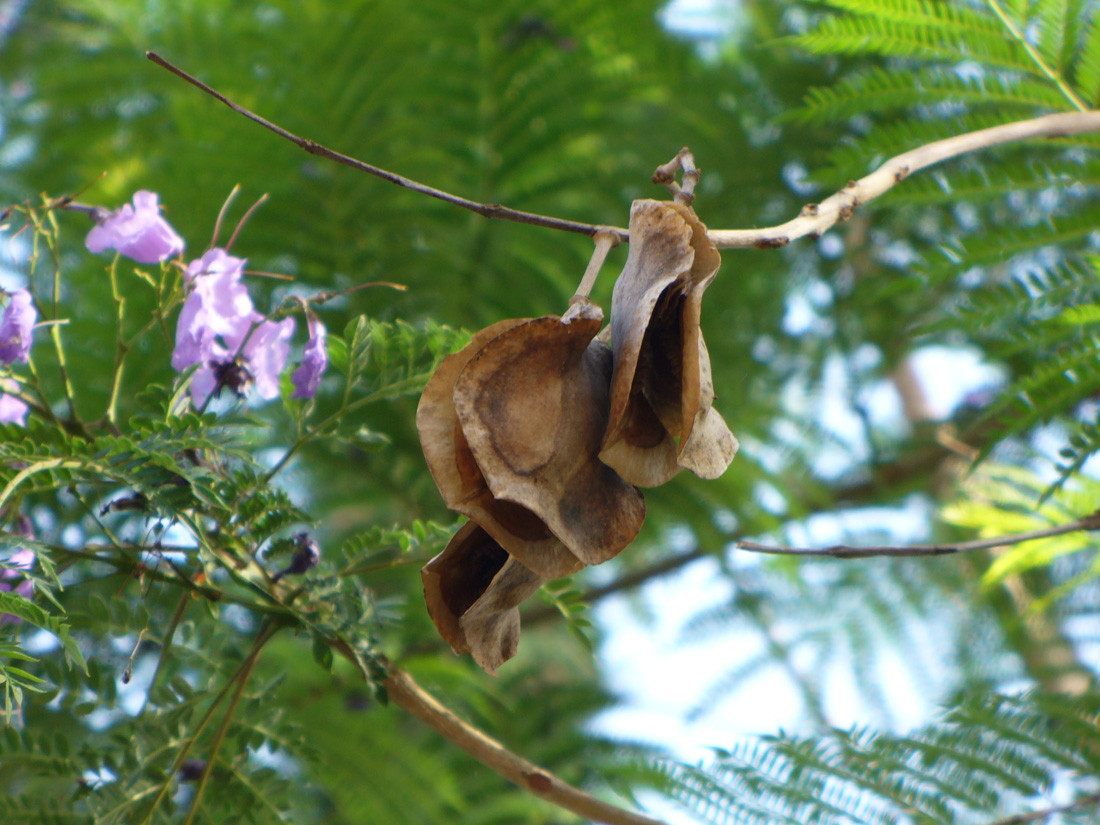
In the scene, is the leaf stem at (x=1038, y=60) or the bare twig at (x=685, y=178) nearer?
the bare twig at (x=685, y=178)

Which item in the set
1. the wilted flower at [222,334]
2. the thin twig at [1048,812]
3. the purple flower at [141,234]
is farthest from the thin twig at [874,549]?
the purple flower at [141,234]

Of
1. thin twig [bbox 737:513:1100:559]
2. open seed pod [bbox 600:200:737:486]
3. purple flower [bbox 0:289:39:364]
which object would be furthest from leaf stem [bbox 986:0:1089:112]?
purple flower [bbox 0:289:39:364]

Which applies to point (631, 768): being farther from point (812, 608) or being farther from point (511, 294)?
point (812, 608)

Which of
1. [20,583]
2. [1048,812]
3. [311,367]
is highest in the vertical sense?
[311,367]

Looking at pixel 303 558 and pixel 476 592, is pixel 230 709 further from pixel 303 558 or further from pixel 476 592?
pixel 476 592

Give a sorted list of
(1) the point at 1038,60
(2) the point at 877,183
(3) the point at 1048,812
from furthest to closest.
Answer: (1) the point at 1038,60
(3) the point at 1048,812
(2) the point at 877,183

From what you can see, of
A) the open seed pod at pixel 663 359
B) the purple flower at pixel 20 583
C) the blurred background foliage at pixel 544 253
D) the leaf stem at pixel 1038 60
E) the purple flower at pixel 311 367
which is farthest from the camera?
the blurred background foliage at pixel 544 253

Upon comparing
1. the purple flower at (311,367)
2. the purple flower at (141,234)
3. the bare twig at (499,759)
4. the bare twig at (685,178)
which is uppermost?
the purple flower at (141,234)

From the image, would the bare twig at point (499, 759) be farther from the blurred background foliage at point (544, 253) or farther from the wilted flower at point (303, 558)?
the blurred background foliage at point (544, 253)

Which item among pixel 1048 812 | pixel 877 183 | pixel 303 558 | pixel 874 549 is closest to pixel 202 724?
pixel 303 558
